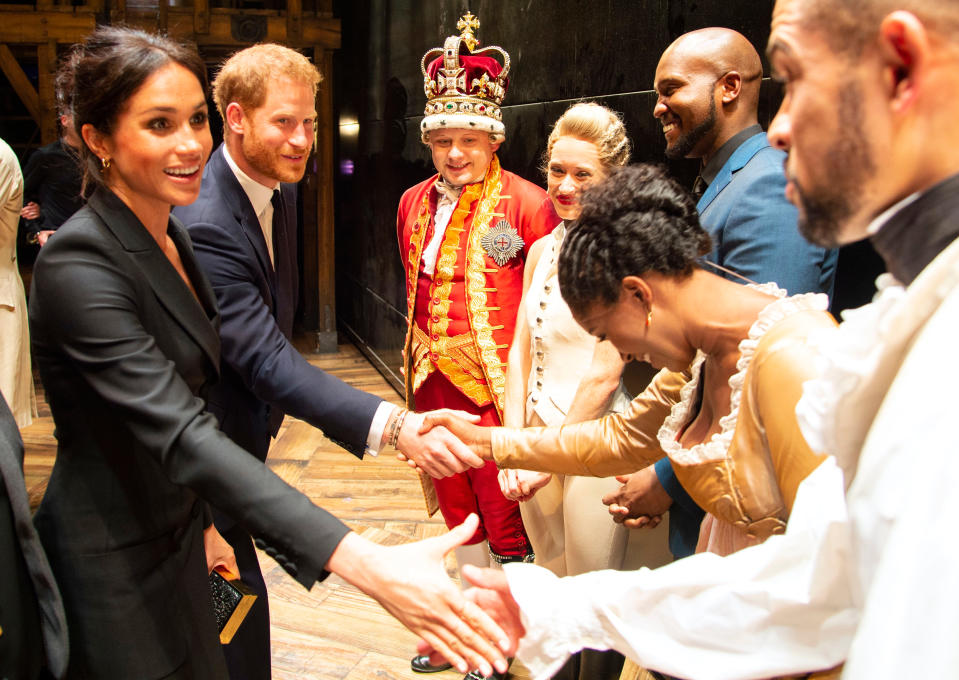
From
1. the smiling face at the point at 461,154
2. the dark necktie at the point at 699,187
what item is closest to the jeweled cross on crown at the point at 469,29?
the smiling face at the point at 461,154

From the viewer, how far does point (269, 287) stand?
208cm

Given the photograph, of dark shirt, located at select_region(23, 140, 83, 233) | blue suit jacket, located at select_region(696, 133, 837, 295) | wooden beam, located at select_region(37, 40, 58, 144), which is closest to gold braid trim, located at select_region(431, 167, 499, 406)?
blue suit jacket, located at select_region(696, 133, 837, 295)

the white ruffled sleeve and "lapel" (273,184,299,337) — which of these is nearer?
the white ruffled sleeve

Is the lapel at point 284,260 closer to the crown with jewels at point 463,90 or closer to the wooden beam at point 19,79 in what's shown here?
the crown with jewels at point 463,90

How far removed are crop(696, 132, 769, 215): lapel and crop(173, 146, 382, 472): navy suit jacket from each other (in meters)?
0.94

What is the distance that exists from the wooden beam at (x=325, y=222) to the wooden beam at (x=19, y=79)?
7.49ft

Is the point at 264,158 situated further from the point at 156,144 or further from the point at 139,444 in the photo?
the point at 139,444

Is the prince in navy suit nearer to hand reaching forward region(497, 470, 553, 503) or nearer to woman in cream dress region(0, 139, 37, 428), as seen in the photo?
hand reaching forward region(497, 470, 553, 503)

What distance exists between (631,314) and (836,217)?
642 millimetres

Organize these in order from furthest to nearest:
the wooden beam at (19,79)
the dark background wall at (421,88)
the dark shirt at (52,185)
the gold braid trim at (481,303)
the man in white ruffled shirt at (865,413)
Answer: the wooden beam at (19,79), the dark shirt at (52,185), the gold braid trim at (481,303), the dark background wall at (421,88), the man in white ruffled shirt at (865,413)

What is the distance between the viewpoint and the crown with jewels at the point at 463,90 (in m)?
2.73

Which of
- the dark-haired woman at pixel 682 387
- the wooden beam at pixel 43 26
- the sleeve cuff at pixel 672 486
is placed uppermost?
the wooden beam at pixel 43 26

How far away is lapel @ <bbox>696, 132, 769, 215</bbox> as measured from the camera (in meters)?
1.86

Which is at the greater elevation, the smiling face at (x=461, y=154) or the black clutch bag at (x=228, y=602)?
the smiling face at (x=461, y=154)
